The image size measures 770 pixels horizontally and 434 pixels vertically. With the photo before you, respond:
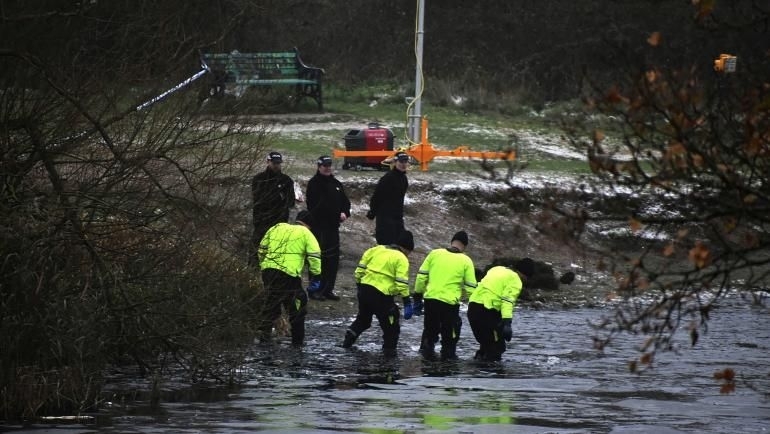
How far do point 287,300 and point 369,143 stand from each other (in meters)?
9.94

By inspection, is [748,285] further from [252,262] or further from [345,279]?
[345,279]

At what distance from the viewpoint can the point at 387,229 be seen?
68.6ft

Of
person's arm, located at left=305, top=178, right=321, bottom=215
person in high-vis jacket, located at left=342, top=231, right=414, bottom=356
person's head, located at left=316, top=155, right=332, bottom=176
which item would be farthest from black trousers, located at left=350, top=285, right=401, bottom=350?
person's head, located at left=316, top=155, right=332, bottom=176

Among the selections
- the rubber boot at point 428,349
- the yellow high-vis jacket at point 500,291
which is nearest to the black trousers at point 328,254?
the rubber boot at point 428,349

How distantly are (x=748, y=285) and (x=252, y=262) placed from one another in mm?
9342

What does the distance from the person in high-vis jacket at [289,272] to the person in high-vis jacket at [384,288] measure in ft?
2.20

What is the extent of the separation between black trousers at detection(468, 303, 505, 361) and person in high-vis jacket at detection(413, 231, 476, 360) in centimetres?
23

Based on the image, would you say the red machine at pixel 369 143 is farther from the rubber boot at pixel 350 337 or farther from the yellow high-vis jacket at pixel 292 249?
the rubber boot at pixel 350 337

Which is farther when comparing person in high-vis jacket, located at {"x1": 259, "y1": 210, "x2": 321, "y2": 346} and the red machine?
the red machine

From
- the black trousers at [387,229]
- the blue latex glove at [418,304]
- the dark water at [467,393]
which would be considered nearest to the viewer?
the dark water at [467,393]

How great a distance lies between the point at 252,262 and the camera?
611 inches

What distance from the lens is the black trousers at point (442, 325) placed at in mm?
16656

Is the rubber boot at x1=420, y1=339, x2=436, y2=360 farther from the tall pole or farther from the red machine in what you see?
the tall pole

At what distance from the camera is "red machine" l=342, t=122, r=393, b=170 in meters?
26.4
